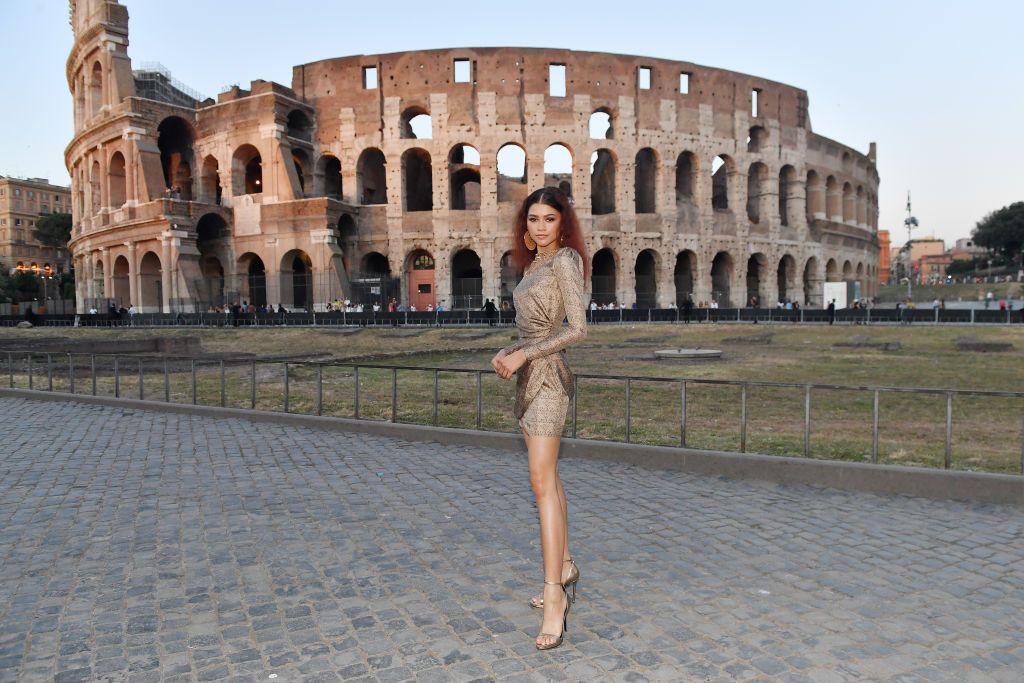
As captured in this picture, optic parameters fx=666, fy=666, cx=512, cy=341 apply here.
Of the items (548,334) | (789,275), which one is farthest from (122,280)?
(548,334)

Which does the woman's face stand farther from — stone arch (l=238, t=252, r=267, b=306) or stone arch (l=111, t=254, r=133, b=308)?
stone arch (l=111, t=254, r=133, b=308)

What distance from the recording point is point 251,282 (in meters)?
38.5

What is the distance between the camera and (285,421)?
7.66m

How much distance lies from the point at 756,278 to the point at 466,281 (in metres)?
19.9

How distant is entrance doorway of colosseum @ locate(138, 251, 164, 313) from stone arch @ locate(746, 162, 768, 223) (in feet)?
116

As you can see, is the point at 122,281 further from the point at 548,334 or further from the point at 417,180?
the point at 548,334

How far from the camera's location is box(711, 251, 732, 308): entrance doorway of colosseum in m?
41.1

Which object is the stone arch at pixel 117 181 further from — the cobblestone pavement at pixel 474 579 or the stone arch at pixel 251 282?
the cobblestone pavement at pixel 474 579

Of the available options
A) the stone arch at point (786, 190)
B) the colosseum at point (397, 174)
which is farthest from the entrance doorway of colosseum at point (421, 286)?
the stone arch at point (786, 190)

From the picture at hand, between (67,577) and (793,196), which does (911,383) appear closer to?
(67,577)

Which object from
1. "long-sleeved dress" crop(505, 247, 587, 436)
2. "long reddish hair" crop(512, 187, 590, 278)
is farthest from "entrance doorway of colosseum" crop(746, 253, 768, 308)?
"long-sleeved dress" crop(505, 247, 587, 436)

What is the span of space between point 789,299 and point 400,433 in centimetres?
4239

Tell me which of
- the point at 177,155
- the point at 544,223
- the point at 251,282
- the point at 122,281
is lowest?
the point at 544,223

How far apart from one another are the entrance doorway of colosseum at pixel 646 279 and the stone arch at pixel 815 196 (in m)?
12.8
